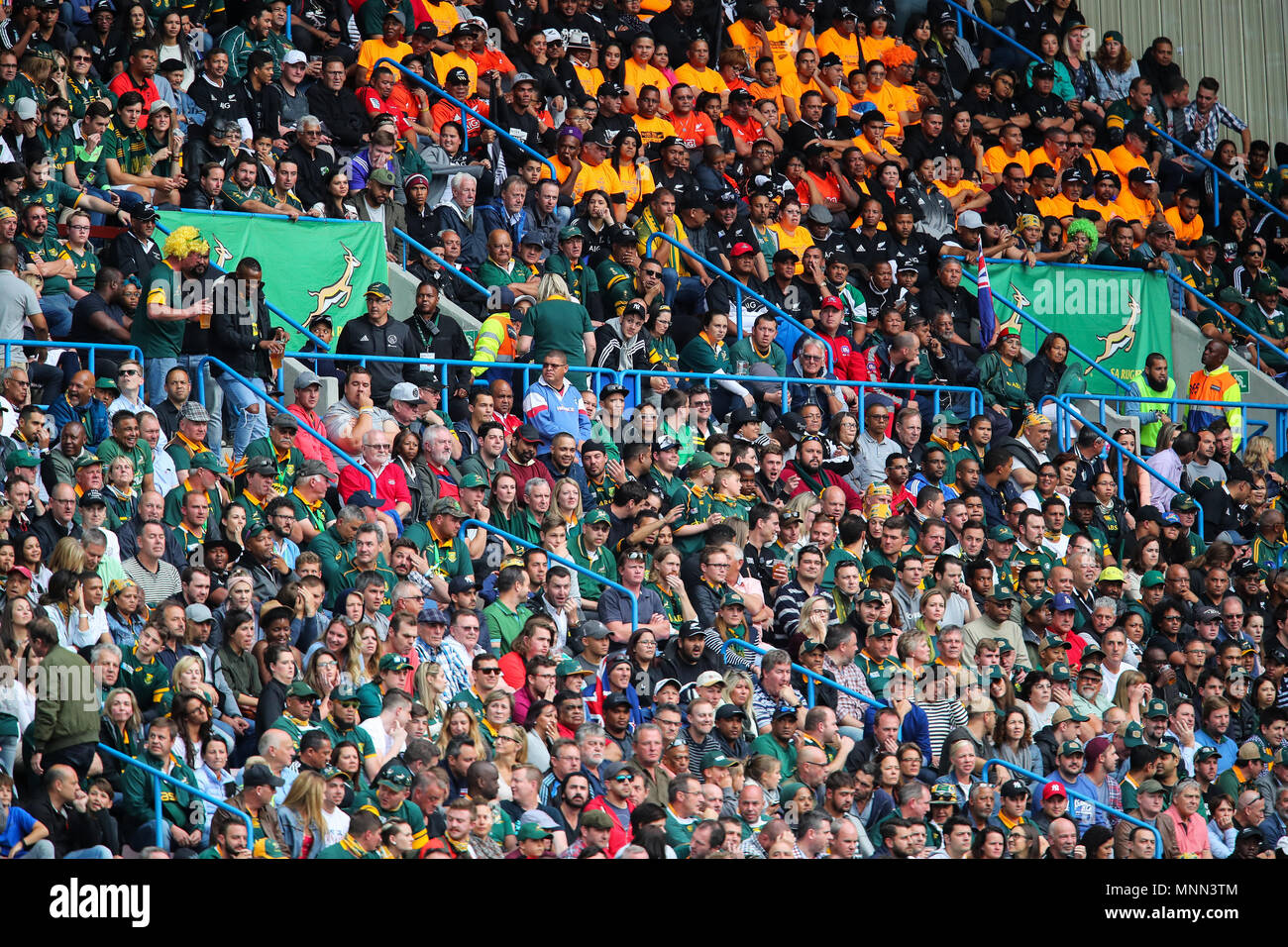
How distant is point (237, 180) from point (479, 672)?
185 inches

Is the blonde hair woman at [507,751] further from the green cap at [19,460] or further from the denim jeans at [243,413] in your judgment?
the green cap at [19,460]

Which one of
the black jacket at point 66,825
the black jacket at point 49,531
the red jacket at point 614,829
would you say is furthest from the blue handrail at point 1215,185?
Result: the black jacket at point 66,825

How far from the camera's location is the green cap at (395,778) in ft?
35.7

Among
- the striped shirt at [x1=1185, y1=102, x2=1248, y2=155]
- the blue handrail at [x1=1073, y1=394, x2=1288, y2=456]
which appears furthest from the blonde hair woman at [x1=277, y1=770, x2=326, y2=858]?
the striped shirt at [x1=1185, y1=102, x2=1248, y2=155]

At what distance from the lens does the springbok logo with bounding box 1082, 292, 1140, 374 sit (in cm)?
1831

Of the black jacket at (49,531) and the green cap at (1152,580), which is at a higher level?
the black jacket at (49,531)

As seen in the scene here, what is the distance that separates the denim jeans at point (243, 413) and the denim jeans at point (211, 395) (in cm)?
7

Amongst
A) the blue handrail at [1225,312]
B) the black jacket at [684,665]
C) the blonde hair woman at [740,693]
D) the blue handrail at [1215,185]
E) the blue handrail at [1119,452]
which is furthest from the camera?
the blue handrail at [1215,185]

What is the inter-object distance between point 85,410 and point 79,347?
1.39 feet

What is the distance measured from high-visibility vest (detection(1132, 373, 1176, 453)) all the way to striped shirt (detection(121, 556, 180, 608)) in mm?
8391

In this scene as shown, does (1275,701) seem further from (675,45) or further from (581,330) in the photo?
(675,45)

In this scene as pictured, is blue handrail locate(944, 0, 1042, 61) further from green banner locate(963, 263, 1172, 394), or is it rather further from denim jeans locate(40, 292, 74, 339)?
denim jeans locate(40, 292, 74, 339)

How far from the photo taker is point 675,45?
61.8ft
